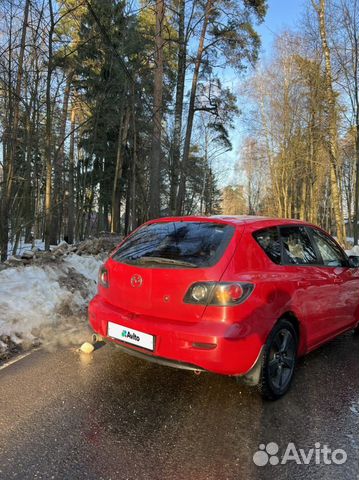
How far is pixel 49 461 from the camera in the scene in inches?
97.4

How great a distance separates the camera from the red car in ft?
10.0

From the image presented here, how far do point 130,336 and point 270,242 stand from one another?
5.08ft

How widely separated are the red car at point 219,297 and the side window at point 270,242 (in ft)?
0.04

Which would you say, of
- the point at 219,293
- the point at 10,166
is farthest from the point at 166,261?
the point at 10,166

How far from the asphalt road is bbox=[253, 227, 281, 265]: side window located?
4.06 ft

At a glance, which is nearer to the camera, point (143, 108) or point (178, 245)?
point (178, 245)

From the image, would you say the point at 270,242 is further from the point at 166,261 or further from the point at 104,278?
the point at 104,278

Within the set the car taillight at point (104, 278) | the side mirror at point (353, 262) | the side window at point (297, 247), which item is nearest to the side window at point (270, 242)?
the side window at point (297, 247)

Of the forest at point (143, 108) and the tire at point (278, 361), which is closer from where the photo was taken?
the tire at point (278, 361)

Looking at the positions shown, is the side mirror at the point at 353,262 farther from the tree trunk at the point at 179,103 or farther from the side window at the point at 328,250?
the tree trunk at the point at 179,103

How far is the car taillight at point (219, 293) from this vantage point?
10.0 feet

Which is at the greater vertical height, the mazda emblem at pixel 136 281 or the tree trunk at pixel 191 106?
the tree trunk at pixel 191 106

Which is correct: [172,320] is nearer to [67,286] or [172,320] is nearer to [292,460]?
[292,460]

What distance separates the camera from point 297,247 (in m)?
4.04
